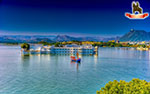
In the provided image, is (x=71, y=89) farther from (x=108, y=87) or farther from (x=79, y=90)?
(x=108, y=87)

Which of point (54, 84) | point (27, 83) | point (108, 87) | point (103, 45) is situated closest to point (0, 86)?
point (27, 83)

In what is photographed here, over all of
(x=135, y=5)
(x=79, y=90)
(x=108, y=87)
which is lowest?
(x=79, y=90)

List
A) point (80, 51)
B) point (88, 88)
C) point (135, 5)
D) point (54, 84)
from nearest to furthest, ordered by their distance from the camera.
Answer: point (88, 88), point (54, 84), point (135, 5), point (80, 51)

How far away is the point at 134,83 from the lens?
454cm

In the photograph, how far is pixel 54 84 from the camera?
9.59m

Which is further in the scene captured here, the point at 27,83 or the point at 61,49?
the point at 61,49

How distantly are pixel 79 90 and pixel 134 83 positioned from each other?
439 cm

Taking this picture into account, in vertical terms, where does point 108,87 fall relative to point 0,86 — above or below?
above

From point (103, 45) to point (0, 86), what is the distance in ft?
304

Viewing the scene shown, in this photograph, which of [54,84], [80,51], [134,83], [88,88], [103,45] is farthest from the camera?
[103,45]

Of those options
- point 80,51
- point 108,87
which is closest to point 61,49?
point 80,51

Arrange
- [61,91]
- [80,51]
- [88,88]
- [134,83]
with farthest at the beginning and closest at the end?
[80,51], [88,88], [61,91], [134,83]

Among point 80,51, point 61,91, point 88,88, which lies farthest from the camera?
point 80,51

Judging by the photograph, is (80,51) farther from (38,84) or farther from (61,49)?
(38,84)
